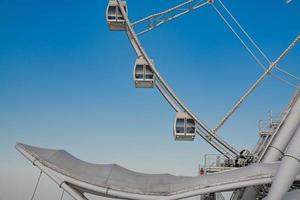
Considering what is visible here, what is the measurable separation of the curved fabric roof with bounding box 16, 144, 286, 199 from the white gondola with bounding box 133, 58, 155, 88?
8970 millimetres

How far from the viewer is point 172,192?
1633 centimetres

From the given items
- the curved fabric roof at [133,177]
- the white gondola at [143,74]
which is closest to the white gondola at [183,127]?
the white gondola at [143,74]

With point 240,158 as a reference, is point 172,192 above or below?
below

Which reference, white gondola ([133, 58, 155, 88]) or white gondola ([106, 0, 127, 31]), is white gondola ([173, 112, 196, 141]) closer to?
white gondola ([133, 58, 155, 88])

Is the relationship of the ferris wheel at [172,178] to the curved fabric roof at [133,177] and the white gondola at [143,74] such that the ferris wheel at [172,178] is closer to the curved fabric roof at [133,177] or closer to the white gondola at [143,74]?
the curved fabric roof at [133,177]

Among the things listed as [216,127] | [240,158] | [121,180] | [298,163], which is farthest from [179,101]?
[298,163]

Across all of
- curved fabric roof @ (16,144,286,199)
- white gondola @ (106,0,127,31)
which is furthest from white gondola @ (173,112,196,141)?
white gondola @ (106,0,127,31)

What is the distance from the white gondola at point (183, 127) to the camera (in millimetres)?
26867

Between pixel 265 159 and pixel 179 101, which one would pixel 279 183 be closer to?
pixel 265 159

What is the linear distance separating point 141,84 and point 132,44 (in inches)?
120

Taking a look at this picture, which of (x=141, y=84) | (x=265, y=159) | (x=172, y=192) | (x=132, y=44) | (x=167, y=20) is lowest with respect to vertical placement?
(x=172, y=192)

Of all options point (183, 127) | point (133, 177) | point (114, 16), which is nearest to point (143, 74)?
point (183, 127)

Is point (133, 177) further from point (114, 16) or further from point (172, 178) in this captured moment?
point (114, 16)

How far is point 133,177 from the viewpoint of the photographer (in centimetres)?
1844
